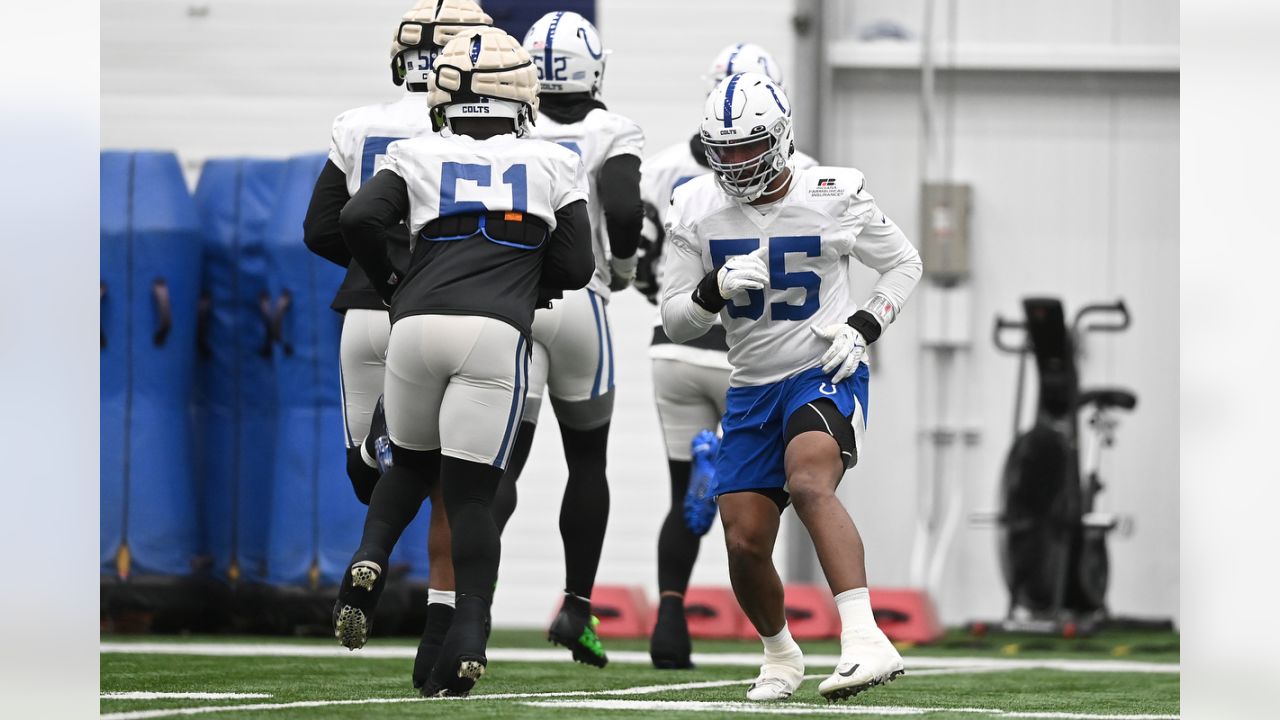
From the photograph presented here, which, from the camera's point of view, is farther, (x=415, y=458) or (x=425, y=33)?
(x=425, y=33)

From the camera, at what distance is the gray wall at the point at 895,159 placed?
10109 millimetres

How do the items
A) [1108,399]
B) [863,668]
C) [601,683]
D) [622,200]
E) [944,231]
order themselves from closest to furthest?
[863,668], [601,683], [622,200], [1108,399], [944,231]

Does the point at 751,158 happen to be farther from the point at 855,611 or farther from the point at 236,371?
the point at 236,371

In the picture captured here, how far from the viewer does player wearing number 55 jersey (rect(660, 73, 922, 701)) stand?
4.36 meters

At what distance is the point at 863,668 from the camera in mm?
3875

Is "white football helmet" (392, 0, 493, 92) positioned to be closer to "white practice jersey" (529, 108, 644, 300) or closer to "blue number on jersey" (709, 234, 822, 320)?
"white practice jersey" (529, 108, 644, 300)

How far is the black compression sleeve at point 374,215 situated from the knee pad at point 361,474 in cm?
80

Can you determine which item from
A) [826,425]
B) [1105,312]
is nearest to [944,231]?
[1105,312]

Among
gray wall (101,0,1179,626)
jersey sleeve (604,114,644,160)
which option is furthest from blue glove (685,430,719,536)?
gray wall (101,0,1179,626)

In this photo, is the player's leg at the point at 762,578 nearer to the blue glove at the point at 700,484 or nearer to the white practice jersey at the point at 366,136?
the white practice jersey at the point at 366,136

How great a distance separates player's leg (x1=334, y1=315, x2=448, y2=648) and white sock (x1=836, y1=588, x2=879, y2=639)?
1066 mm

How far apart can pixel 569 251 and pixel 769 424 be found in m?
0.68

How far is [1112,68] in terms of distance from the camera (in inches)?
412
